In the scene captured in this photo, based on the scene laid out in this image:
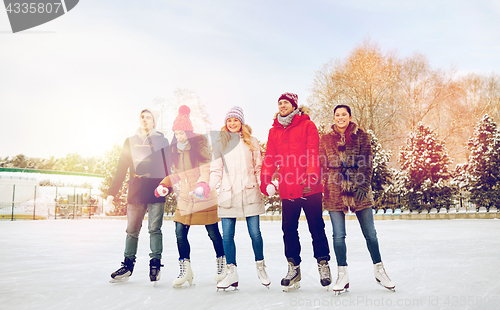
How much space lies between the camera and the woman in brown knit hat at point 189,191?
4.23 m

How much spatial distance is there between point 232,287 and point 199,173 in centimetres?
127

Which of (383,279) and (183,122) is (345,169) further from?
(183,122)

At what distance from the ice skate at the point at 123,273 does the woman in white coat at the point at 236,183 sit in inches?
47.2

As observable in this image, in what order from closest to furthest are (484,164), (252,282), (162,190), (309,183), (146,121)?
(309,183) < (162,190) < (252,282) < (146,121) < (484,164)

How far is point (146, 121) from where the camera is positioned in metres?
4.70

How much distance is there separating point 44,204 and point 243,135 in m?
29.8

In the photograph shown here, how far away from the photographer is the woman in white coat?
161 inches

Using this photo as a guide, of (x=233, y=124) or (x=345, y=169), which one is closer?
(x=345, y=169)

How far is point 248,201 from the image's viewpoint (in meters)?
4.09

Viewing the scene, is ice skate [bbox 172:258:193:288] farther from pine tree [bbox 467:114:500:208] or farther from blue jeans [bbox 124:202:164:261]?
pine tree [bbox 467:114:500:208]

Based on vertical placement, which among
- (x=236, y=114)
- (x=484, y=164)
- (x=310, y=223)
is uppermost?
(x=484, y=164)

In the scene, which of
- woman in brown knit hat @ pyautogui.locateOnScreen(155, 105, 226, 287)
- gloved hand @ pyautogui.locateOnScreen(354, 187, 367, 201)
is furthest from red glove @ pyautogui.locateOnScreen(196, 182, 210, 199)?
gloved hand @ pyautogui.locateOnScreen(354, 187, 367, 201)

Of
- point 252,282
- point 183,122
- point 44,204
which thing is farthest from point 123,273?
point 44,204

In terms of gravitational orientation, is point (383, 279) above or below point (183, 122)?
below
